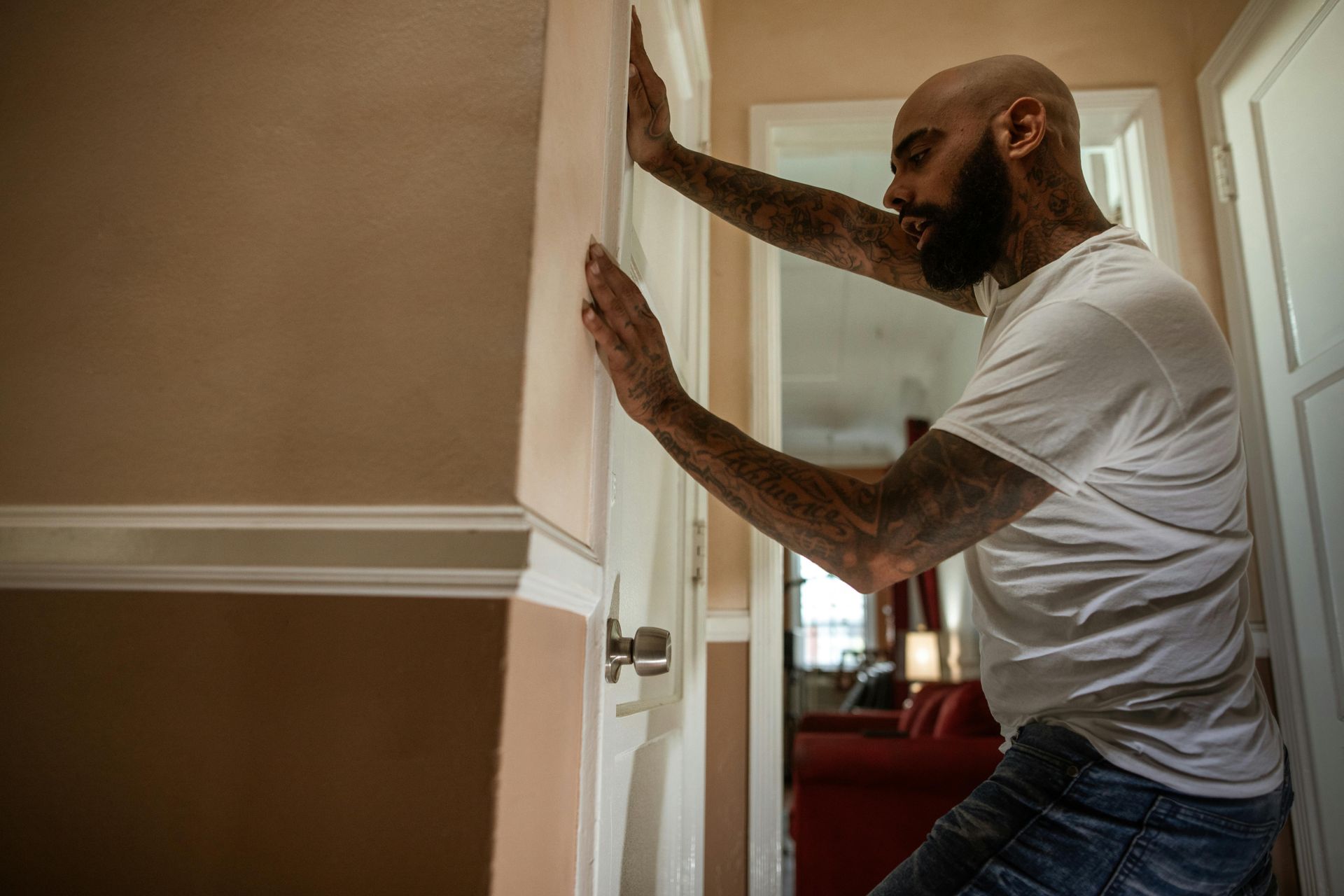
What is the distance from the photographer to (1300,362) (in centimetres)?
221

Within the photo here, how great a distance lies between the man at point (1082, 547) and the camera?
101 cm

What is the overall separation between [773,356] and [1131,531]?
63.3 inches

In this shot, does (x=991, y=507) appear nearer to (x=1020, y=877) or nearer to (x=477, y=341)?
(x=1020, y=877)

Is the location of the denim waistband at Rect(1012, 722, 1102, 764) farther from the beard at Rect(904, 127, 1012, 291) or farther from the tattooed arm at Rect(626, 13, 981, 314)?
the tattooed arm at Rect(626, 13, 981, 314)

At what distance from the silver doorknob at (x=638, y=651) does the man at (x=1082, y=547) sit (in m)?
0.19

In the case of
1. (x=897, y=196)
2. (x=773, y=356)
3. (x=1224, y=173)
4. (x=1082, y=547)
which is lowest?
(x=1082, y=547)

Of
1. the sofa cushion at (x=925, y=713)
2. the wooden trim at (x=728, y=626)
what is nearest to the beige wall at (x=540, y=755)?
the wooden trim at (x=728, y=626)

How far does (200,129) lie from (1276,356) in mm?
2402

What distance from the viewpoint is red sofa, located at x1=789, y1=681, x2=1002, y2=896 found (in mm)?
2684

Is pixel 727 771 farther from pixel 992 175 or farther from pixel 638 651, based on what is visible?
pixel 992 175

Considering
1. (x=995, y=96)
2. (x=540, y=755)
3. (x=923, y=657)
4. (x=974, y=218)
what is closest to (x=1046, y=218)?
(x=974, y=218)

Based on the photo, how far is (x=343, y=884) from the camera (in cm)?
74

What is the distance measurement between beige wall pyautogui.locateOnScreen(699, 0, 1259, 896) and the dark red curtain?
6.15 metres

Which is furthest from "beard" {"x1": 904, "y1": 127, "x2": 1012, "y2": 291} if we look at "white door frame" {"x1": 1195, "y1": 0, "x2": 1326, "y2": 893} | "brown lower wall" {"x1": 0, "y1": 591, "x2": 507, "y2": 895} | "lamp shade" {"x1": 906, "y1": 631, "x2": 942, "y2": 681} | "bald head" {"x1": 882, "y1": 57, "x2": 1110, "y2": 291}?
"lamp shade" {"x1": 906, "y1": 631, "x2": 942, "y2": 681}
